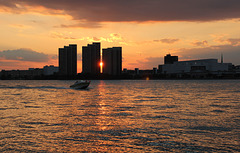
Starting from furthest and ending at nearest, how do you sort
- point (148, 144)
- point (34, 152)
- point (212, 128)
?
point (212, 128) → point (148, 144) → point (34, 152)

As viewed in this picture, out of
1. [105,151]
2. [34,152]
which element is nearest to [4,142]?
[34,152]

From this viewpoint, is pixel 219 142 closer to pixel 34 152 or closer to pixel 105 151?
pixel 105 151

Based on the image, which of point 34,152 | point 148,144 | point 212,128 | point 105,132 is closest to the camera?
point 34,152

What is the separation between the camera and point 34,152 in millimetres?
17516

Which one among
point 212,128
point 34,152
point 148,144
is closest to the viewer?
point 34,152

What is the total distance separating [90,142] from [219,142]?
10.1 metres

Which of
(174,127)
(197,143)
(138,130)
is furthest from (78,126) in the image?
(197,143)

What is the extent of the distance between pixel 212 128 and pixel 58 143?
14872 mm

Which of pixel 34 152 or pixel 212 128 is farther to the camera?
pixel 212 128

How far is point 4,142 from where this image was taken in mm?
19953

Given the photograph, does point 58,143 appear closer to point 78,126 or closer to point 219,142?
point 78,126

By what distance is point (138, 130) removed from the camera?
24312mm

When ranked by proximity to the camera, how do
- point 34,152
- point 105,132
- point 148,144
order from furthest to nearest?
point 105,132 → point 148,144 → point 34,152

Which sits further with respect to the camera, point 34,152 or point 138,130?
point 138,130
